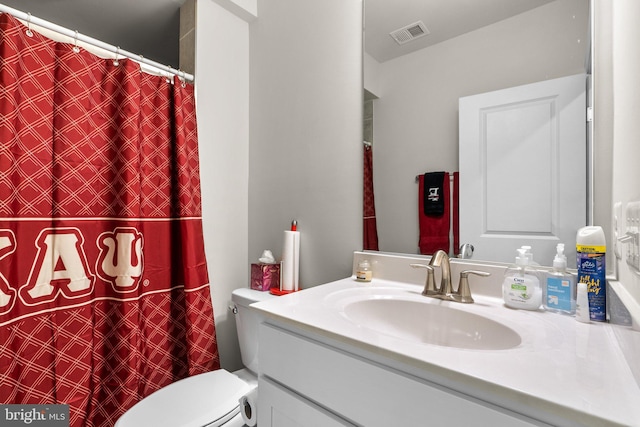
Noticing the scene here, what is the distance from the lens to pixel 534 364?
518mm

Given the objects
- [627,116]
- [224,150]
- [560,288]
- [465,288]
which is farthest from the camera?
[224,150]

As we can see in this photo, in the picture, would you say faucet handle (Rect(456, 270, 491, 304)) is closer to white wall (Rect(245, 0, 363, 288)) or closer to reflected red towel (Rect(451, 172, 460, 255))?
reflected red towel (Rect(451, 172, 460, 255))

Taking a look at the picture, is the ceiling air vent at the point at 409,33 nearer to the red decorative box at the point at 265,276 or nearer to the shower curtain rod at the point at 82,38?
the shower curtain rod at the point at 82,38

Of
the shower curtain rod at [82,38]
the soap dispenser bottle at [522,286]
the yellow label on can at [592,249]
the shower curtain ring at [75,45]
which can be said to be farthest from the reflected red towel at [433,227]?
the shower curtain ring at [75,45]

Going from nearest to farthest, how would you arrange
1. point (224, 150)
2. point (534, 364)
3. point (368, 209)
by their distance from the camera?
point (534, 364) < point (368, 209) < point (224, 150)

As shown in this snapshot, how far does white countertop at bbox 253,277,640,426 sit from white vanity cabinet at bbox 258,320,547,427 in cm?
2

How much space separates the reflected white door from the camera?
2.85 ft

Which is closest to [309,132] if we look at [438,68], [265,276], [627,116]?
[438,68]

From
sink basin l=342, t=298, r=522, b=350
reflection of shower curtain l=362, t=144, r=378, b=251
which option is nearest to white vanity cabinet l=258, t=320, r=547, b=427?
sink basin l=342, t=298, r=522, b=350

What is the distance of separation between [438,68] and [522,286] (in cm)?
77

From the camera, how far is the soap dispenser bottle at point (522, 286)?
0.81m

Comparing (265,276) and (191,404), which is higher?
(265,276)

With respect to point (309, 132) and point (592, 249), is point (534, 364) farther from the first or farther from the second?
point (309, 132)

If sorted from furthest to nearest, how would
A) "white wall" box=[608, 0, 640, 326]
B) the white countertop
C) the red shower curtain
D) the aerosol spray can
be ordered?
1. the red shower curtain
2. the aerosol spray can
3. "white wall" box=[608, 0, 640, 326]
4. the white countertop
